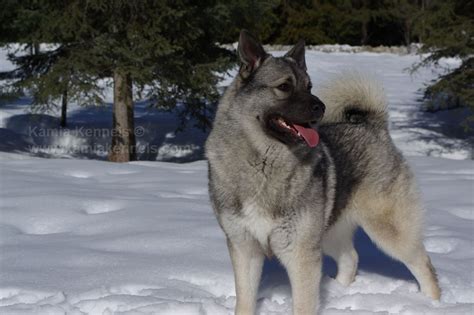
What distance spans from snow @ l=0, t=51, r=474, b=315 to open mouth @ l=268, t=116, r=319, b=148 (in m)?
0.96

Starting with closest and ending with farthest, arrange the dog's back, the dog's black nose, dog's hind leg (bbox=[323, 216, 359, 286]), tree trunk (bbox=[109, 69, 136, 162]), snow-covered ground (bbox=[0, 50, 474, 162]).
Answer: the dog's black nose → the dog's back → dog's hind leg (bbox=[323, 216, 359, 286]) → tree trunk (bbox=[109, 69, 136, 162]) → snow-covered ground (bbox=[0, 50, 474, 162])

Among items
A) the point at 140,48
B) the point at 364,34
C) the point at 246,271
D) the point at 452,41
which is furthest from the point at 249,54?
the point at 364,34

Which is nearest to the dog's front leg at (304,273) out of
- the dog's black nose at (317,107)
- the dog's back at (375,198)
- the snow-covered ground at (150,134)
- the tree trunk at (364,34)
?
the dog's back at (375,198)

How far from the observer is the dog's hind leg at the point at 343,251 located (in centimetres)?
364

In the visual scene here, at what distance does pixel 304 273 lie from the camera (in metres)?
2.86

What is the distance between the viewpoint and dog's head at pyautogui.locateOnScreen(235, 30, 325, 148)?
279 centimetres

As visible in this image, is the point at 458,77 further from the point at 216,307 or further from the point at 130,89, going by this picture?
the point at 216,307

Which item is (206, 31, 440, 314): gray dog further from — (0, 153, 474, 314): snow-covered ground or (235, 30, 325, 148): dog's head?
(0, 153, 474, 314): snow-covered ground

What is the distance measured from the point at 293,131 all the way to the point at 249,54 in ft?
1.42

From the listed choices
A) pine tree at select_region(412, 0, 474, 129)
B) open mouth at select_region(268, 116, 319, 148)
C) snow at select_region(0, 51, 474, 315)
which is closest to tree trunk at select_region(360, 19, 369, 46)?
pine tree at select_region(412, 0, 474, 129)

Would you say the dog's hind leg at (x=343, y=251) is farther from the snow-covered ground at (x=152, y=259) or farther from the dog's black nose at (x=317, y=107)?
the dog's black nose at (x=317, y=107)

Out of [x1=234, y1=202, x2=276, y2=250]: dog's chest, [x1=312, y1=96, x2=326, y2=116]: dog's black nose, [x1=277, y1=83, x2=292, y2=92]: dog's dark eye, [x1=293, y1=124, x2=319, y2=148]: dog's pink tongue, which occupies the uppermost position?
[x1=277, y1=83, x2=292, y2=92]: dog's dark eye

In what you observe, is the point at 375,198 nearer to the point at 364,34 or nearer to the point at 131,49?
the point at 131,49

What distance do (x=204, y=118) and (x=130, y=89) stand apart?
1.31 meters
